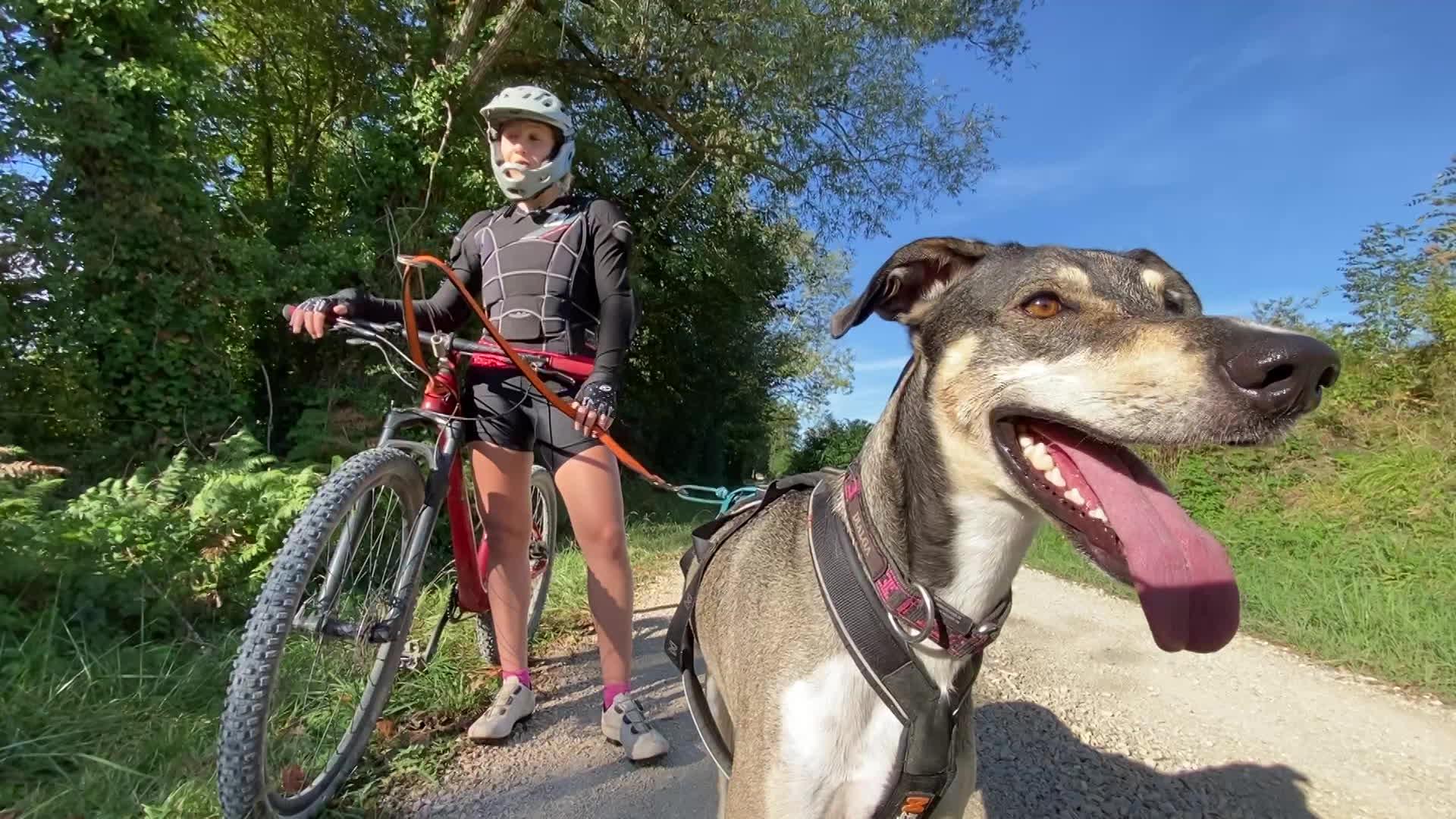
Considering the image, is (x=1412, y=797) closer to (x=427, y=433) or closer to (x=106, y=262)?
(x=427, y=433)

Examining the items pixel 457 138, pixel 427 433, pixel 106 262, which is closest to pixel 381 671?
pixel 427 433

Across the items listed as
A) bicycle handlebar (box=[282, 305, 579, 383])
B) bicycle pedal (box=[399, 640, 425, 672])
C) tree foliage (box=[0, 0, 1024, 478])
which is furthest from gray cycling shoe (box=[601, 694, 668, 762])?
tree foliage (box=[0, 0, 1024, 478])

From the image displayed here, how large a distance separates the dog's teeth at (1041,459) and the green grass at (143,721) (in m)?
2.44

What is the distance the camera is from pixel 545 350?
9.30 ft

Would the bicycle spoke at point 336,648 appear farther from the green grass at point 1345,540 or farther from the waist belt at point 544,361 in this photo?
the green grass at point 1345,540

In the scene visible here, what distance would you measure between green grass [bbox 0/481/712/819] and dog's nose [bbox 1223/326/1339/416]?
2857mm

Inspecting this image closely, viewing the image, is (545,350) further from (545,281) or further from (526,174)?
(526,174)

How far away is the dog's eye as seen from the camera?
66.0 inches

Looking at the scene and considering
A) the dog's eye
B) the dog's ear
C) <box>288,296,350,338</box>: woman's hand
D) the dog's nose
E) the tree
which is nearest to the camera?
the dog's nose

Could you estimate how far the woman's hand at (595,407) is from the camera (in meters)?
2.53

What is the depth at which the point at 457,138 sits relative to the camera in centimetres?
781

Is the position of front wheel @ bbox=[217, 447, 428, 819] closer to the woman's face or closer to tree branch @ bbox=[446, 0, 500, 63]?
the woman's face

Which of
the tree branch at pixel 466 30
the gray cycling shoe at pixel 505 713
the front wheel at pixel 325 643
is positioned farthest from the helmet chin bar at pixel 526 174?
the tree branch at pixel 466 30

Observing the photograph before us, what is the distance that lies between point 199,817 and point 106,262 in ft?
16.5
